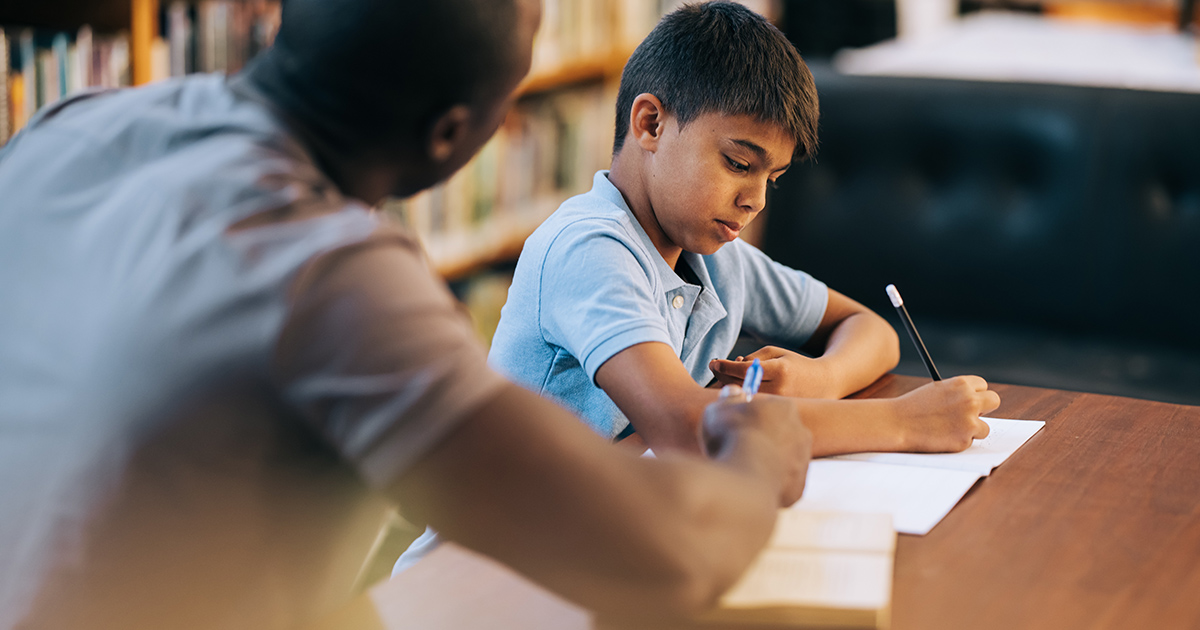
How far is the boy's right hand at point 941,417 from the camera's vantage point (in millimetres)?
1057

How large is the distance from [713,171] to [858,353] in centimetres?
31

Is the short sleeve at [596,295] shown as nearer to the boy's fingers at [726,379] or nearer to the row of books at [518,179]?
the boy's fingers at [726,379]

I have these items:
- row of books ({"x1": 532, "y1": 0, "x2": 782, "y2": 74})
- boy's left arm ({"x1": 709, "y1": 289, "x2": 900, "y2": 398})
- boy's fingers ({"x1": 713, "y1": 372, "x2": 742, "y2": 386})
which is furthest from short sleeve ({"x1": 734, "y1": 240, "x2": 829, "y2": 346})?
row of books ({"x1": 532, "y1": 0, "x2": 782, "y2": 74})

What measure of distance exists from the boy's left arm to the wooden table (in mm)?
249

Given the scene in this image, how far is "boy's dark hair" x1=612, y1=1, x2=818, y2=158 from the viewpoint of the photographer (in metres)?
1.20

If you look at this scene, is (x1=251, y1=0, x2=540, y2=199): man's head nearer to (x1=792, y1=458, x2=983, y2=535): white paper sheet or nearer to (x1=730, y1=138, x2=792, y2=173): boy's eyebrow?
(x1=792, y1=458, x2=983, y2=535): white paper sheet

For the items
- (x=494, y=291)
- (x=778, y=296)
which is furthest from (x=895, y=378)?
(x=494, y=291)

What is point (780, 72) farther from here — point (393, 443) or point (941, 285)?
point (941, 285)

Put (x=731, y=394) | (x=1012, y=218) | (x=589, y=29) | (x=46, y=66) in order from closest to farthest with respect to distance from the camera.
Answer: (x=731, y=394)
(x=46, y=66)
(x=1012, y=218)
(x=589, y=29)

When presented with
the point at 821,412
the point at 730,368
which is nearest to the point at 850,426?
the point at 821,412

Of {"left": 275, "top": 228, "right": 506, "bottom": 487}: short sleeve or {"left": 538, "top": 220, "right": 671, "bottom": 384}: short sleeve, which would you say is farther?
{"left": 538, "top": 220, "right": 671, "bottom": 384}: short sleeve

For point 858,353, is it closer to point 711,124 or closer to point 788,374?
point 788,374

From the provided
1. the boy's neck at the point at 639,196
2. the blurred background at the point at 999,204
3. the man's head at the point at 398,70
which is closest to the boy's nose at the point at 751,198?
the boy's neck at the point at 639,196

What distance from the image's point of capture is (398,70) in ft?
1.93
